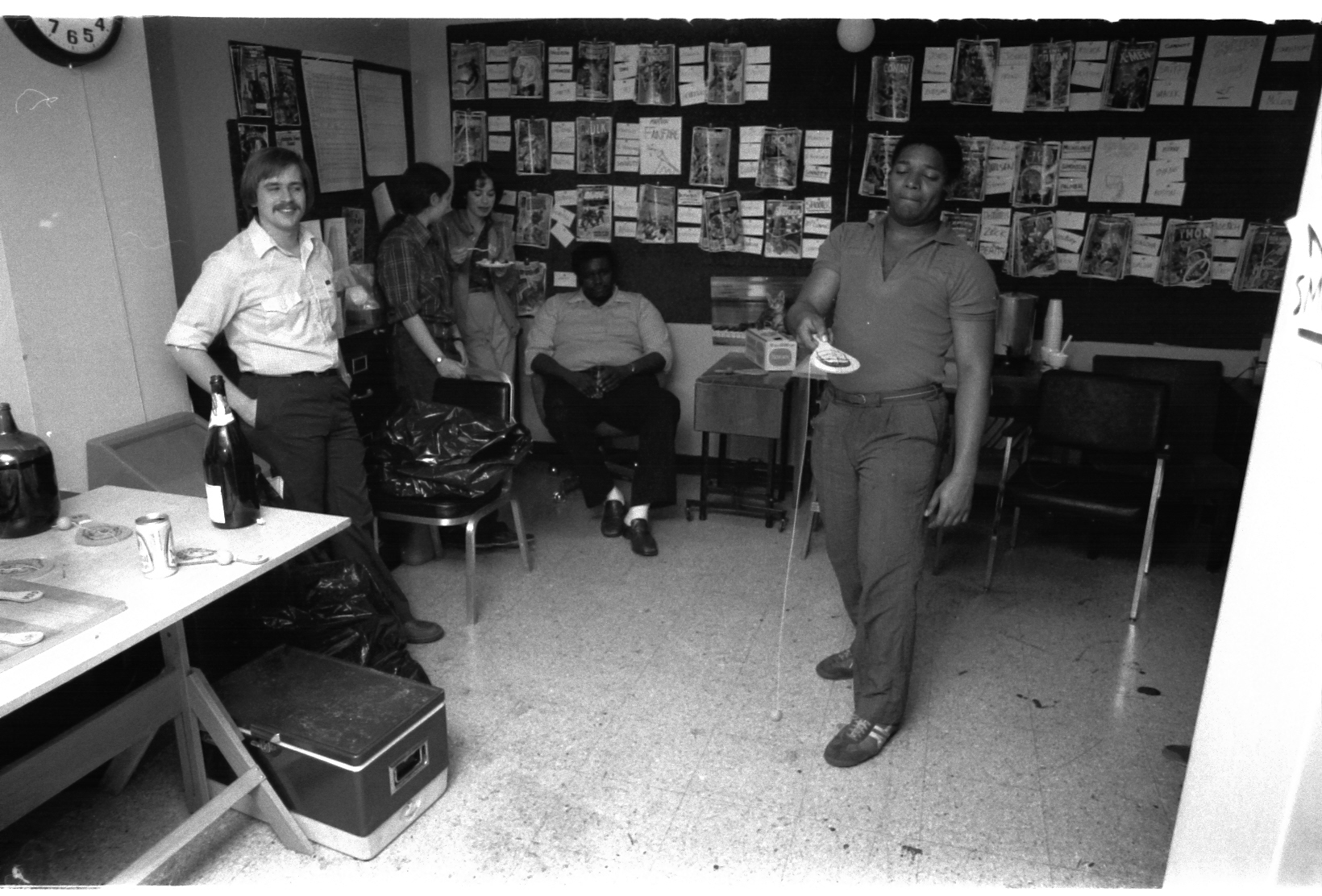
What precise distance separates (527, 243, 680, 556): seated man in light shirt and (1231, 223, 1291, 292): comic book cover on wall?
2469mm

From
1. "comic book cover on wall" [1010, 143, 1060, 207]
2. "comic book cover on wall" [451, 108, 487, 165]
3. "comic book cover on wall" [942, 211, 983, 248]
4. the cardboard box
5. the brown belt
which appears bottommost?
the cardboard box

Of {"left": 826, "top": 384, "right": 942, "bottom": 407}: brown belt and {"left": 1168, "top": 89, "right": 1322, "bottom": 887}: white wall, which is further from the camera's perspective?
{"left": 826, "top": 384, "right": 942, "bottom": 407}: brown belt

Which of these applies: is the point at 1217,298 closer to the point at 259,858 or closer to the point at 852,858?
the point at 852,858

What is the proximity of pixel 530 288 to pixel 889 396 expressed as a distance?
2.98 meters

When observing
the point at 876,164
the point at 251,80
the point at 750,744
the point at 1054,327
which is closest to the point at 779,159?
the point at 876,164

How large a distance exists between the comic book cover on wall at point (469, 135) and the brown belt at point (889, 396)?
10.3 feet

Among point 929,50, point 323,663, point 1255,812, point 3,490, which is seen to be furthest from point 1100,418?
point 3,490

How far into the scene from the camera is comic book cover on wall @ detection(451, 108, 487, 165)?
4750 mm

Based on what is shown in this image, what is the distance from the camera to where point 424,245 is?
3701 millimetres

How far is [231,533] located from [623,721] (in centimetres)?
115

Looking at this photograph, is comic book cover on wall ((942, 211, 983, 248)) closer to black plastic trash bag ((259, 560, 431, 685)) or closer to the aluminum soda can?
black plastic trash bag ((259, 560, 431, 685))

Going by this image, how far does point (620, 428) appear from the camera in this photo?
4.14m

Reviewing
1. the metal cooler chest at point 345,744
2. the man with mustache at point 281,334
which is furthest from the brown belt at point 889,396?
the man with mustache at point 281,334

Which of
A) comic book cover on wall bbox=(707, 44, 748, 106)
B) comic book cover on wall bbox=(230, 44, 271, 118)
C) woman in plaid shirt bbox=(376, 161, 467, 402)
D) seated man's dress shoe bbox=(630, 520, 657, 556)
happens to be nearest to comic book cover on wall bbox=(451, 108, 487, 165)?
woman in plaid shirt bbox=(376, 161, 467, 402)
